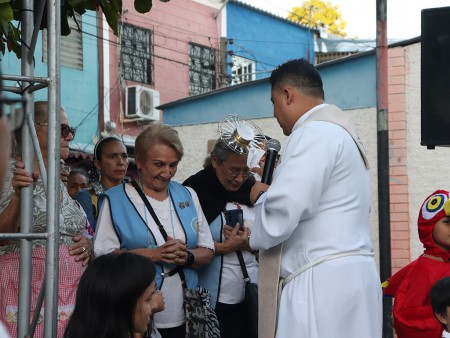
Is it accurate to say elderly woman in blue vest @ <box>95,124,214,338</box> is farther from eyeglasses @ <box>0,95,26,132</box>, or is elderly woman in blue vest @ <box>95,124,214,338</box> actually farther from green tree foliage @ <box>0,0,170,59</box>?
eyeglasses @ <box>0,95,26,132</box>

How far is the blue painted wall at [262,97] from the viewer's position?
13.1m

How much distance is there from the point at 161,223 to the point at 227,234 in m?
0.57

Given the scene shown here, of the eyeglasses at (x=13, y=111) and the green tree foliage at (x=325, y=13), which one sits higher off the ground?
the green tree foliage at (x=325, y=13)

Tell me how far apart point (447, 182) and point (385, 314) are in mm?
3317

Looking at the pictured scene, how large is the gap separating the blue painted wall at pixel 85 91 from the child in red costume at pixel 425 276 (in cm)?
1459

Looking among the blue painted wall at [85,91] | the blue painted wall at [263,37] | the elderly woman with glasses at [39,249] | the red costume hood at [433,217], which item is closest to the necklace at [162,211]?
the elderly woman with glasses at [39,249]

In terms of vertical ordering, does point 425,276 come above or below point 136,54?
below

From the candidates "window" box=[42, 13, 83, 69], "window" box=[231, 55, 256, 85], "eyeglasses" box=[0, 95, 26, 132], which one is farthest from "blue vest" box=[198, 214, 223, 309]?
"window" box=[231, 55, 256, 85]

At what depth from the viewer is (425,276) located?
4.91 m

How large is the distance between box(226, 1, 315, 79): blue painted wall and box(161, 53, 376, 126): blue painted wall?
870 centimetres

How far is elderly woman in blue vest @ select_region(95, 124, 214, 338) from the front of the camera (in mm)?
4418

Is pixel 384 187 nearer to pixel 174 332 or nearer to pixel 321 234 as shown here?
pixel 174 332

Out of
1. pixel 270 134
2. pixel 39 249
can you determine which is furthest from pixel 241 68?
pixel 39 249

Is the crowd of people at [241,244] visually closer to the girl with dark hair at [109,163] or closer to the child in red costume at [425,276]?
the child in red costume at [425,276]
